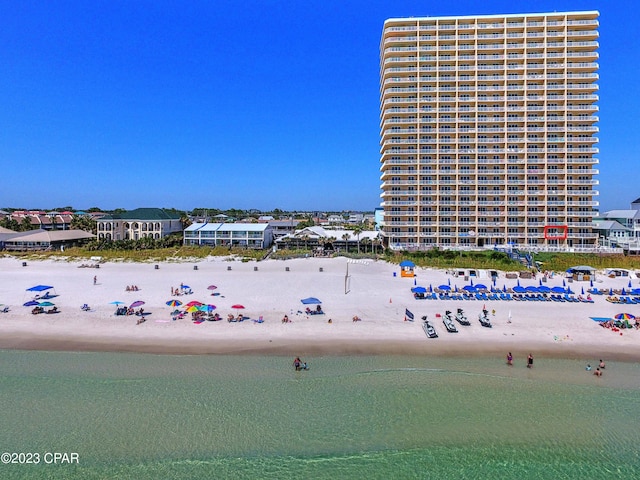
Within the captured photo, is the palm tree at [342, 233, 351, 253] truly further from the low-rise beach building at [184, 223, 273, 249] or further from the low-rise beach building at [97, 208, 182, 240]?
the low-rise beach building at [97, 208, 182, 240]

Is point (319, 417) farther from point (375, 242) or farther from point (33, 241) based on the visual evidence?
point (33, 241)

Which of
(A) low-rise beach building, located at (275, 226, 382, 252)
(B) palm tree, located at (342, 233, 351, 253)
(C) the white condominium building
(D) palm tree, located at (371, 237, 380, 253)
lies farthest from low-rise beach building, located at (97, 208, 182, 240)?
(C) the white condominium building

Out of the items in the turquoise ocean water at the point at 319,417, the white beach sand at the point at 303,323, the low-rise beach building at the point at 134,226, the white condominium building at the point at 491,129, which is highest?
the white condominium building at the point at 491,129

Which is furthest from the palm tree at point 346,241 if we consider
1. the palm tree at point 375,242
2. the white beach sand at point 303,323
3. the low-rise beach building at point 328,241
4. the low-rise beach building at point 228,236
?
the white beach sand at point 303,323

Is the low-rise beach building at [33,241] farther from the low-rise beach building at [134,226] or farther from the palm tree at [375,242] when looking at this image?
the palm tree at [375,242]

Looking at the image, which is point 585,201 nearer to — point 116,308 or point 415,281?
point 415,281
